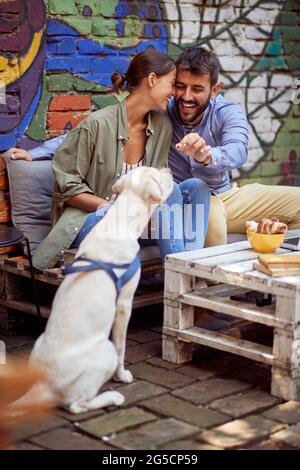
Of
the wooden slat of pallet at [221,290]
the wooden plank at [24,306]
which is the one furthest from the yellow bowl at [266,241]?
the wooden plank at [24,306]

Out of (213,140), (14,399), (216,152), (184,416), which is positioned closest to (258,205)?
(213,140)

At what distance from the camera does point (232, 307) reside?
450 centimetres

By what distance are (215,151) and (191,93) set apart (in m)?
0.50

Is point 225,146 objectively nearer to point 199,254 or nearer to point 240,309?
point 199,254

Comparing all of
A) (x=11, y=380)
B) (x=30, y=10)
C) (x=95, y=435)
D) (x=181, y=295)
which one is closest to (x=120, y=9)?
(x=30, y=10)

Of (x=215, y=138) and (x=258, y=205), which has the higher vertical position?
(x=215, y=138)

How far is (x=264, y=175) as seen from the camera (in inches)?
309

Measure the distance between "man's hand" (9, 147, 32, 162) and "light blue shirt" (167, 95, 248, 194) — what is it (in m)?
1.02

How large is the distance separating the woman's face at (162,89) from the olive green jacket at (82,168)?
220mm

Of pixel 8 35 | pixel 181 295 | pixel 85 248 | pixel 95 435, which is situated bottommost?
pixel 95 435

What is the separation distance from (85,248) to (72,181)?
43.8 inches

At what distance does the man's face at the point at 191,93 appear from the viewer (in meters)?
5.52

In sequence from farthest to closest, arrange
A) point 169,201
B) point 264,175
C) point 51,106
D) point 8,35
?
point 264,175 < point 51,106 < point 8,35 < point 169,201

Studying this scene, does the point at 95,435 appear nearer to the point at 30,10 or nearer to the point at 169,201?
the point at 169,201
